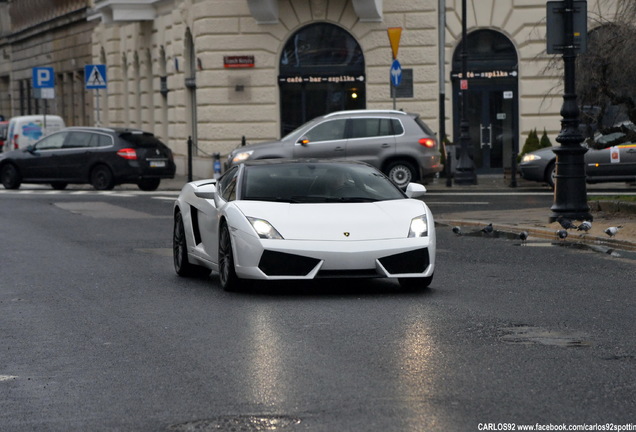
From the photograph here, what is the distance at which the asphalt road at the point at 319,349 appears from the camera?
7215mm

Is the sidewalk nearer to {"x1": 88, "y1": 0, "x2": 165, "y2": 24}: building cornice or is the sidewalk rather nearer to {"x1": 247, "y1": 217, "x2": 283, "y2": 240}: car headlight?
{"x1": 247, "y1": 217, "x2": 283, "y2": 240}: car headlight

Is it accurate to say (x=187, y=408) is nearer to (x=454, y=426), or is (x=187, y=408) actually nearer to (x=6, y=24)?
(x=454, y=426)

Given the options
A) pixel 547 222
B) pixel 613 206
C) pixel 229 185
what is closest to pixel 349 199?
pixel 229 185

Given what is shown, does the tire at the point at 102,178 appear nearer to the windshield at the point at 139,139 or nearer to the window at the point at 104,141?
the window at the point at 104,141

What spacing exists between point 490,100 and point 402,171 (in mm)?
8007

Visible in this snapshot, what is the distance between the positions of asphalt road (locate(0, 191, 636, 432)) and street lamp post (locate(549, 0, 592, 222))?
11.9ft

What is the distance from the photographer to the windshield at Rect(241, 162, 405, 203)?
13195 mm

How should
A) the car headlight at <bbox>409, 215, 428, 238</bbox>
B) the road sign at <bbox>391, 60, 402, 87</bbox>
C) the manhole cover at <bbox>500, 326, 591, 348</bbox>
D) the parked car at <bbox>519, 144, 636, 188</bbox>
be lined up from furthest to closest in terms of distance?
the road sign at <bbox>391, 60, 402, 87</bbox> → the parked car at <bbox>519, 144, 636, 188</bbox> → the car headlight at <bbox>409, 215, 428, 238</bbox> → the manhole cover at <bbox>500, 326, 591, 348</bbox>

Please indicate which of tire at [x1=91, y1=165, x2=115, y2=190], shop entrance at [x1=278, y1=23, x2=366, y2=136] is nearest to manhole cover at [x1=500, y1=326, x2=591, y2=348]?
tire at [x1=91, y1=165, x2=115, y2=190]

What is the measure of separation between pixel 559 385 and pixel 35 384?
114 inches

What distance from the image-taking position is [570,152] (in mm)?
19281

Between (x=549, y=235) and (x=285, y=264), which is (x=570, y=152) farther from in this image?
(x=285, y=264)

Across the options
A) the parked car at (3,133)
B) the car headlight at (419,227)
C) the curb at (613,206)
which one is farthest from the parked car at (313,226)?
the parked car at (3,133)

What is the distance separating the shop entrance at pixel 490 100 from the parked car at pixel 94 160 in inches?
311
